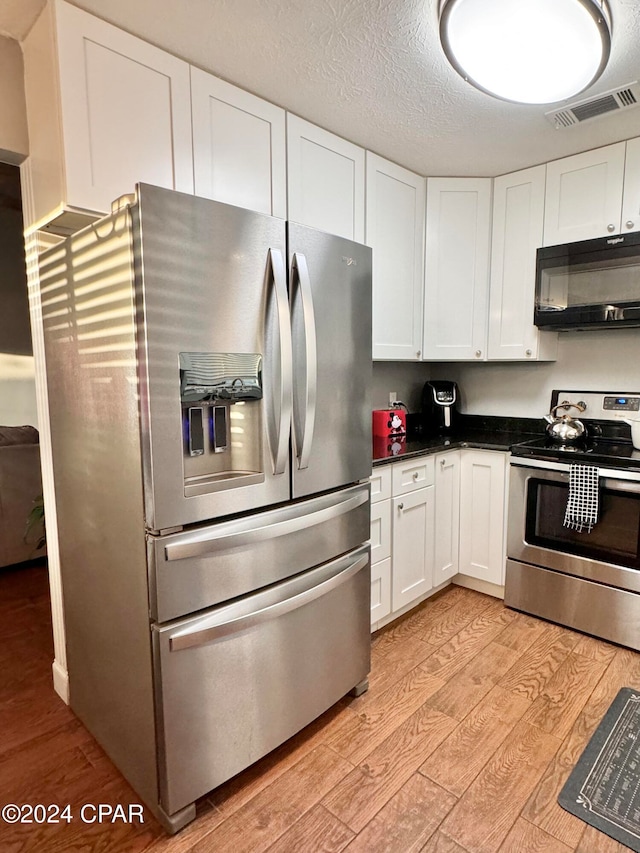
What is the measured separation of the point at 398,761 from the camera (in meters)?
1.67

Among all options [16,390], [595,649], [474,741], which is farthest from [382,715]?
[16,390]

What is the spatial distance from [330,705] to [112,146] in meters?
2.06

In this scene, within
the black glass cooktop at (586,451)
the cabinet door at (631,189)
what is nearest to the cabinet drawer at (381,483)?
the black glass cooktop at (586,451)

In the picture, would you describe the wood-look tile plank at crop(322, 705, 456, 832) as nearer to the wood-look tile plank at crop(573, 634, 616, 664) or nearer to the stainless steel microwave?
the wood-look tile plank at crop(573, 634, 616, 664)

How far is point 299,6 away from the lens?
1.47 metres

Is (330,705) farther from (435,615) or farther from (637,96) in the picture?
(637,96)

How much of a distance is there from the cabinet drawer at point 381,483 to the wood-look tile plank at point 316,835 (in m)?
1.17

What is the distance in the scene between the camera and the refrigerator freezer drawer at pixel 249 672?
134cm

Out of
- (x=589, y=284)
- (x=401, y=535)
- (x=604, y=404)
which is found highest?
(x=589, y=284)

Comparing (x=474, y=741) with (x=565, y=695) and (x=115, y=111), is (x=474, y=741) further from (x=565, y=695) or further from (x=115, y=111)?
(x=115, y=111)

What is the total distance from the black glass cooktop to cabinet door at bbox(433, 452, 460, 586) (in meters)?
0.35

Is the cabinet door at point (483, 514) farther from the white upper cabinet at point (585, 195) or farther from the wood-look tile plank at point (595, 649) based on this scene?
the white upper cabinet at point (585, 195)

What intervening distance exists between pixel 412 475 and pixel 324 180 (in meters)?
1.46

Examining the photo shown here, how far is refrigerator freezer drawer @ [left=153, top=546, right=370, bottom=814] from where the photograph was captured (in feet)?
4.39
